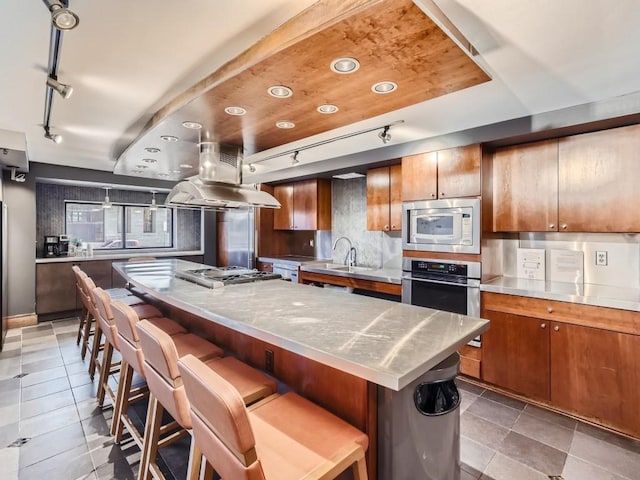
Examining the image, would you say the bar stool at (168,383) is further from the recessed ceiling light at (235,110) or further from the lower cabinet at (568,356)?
the lower cabinet at (568,356)

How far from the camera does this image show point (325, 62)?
4.86 ft

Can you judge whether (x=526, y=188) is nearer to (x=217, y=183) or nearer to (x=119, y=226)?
(x=217, y=183)

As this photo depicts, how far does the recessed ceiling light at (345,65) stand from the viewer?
4.80 feet

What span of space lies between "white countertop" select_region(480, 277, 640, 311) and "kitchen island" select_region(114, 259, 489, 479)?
4.34 ft

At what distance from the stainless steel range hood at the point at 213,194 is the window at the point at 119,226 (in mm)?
3785

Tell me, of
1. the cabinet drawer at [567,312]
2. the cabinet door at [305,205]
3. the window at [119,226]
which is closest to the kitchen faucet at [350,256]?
the cabinet door at [305,205]

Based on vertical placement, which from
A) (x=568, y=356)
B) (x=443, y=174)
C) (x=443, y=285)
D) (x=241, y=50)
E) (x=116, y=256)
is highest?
(x=241, y=50)

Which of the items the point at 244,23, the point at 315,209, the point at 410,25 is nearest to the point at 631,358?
the point at 410,25

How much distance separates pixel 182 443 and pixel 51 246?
474cm

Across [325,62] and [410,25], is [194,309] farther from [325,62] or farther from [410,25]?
[410,25]

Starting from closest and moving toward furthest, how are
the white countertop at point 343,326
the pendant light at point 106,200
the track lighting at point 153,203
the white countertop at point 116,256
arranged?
1. the white countertop at point 343,326
2. the white countertop at point 116,256
3. the pendant light at point 106,200
4. the track lighting at point 153,203

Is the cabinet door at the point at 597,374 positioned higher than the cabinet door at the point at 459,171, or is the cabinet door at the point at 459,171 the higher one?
→ the cabinet door at the point at 459,171

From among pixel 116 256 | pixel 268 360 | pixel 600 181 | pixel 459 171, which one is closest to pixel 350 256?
pixel 459 171

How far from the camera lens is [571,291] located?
2537mm
